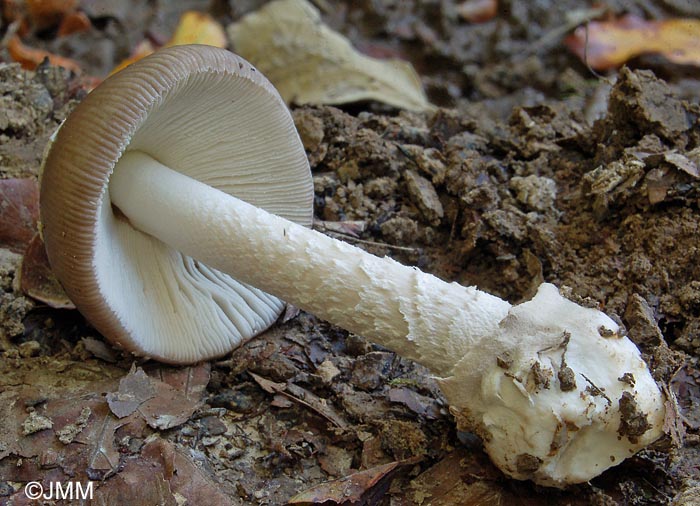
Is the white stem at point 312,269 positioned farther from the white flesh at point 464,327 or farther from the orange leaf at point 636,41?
the orange leaf at point 636,41

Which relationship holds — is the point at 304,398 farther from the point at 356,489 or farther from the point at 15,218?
the point at 15,218

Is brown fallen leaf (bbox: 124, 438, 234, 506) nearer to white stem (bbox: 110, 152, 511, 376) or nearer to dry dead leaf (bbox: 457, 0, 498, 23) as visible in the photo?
white stem (bbox: 110, 152, 511, 376)

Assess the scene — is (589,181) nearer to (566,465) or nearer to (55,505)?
(566,465)

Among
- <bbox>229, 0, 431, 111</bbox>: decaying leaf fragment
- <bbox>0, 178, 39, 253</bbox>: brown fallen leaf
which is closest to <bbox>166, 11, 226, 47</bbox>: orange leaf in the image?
<bbox>229, 0, 431, 111</bbox>: decaying leaf fragment

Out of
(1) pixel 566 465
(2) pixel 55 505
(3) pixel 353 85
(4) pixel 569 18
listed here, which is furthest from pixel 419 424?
(4) pixel 569 18

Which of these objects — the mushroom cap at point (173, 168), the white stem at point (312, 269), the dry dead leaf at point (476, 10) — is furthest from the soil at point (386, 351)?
the dry dead leaf at point (476, 10)
